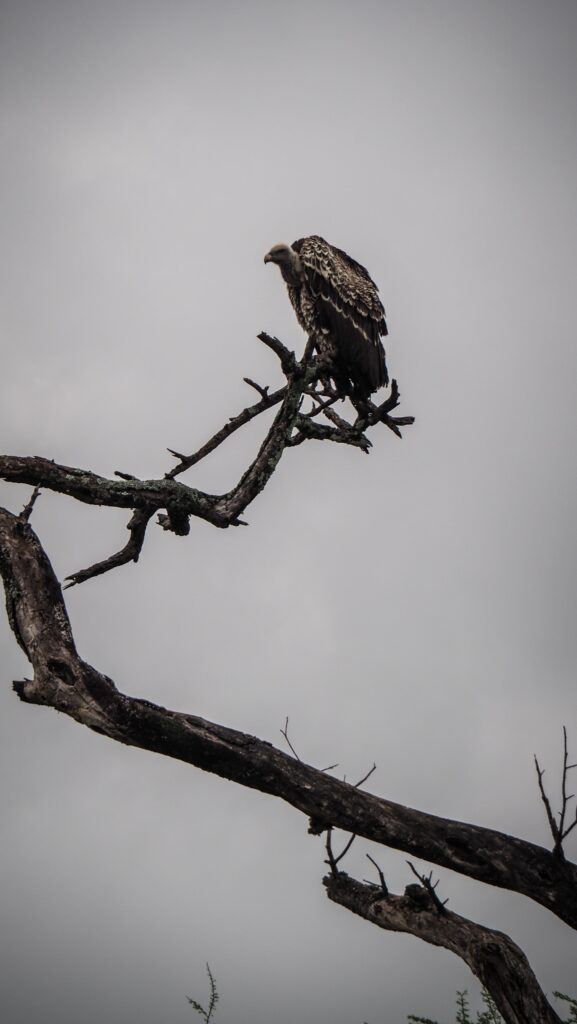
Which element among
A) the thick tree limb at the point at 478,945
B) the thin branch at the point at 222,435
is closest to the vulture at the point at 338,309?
the thin branch at the point at 222,435

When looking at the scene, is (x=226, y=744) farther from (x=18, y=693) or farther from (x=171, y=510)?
(x=171, y=510)

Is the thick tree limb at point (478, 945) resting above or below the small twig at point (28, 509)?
below

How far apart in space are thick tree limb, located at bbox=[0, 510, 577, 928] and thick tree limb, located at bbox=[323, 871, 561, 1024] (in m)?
0.26

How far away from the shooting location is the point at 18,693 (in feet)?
10.8

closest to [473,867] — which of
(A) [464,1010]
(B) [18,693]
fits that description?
(B) [18,693]

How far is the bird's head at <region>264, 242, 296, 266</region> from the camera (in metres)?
8.12

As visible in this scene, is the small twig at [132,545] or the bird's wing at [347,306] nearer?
the small twig at [132,545]

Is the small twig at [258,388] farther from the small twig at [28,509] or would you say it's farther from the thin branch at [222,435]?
the small twig at [28,509]

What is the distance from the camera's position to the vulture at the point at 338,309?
25.0 feet

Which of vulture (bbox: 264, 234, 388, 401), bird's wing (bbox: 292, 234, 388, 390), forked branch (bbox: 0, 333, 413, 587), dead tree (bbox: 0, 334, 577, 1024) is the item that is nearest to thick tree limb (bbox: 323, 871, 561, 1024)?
dead tree (bbox: 0, 334, 577, 1024)

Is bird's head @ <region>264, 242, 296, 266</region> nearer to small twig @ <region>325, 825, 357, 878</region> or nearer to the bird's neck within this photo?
the bird's neck

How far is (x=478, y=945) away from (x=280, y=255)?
22.9 feet

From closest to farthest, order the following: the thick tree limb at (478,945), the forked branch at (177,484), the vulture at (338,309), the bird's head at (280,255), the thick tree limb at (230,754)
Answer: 1. the thick tree limb at (230,754)
2. the thick tree limb at (478,945)
3. the forked branch at (177,484)
4. the vulture at (338,309)
5. the bird's head at (280,255)

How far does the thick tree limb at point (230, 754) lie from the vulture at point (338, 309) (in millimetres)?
4654
